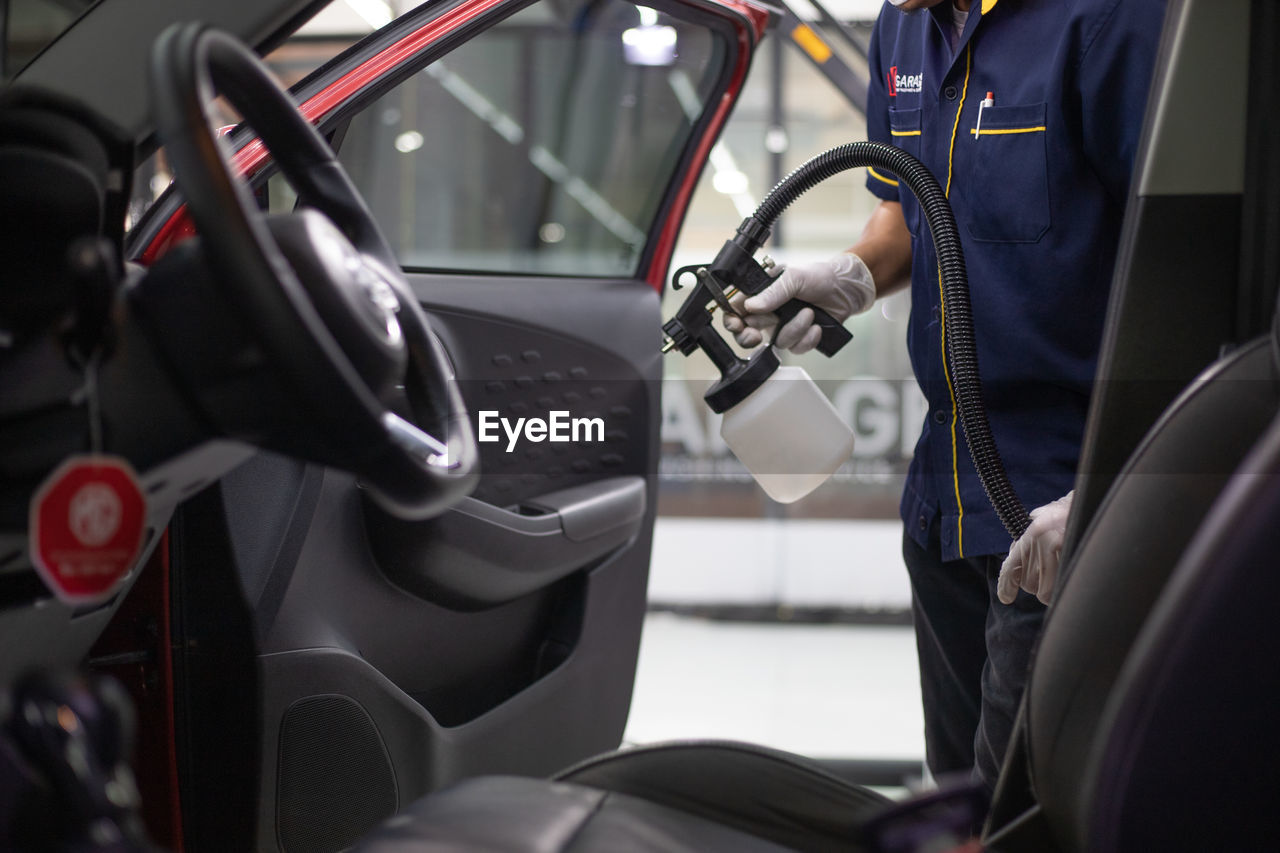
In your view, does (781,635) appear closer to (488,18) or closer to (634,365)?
(634,365)

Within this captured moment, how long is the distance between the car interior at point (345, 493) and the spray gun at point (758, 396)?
444 millimetres

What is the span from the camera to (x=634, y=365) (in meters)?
1.66

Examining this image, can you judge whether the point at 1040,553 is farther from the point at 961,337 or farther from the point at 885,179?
the point at 885,179

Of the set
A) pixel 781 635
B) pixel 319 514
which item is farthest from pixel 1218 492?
pixel 781 635

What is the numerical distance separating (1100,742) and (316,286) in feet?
1.90

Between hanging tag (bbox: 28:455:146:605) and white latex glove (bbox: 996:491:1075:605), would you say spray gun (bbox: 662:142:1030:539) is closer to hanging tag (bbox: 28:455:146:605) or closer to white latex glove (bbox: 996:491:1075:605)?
white latex glove (bbox: 996:491:1075:605)

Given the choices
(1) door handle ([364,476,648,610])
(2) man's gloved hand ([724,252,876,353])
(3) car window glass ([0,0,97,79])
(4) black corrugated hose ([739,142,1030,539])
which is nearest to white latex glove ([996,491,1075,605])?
(4) black corrugated hose ([739,142,1030,539])

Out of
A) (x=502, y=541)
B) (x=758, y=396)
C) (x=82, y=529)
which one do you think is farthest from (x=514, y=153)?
(x=82, y=529)

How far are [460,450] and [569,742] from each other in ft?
2.98

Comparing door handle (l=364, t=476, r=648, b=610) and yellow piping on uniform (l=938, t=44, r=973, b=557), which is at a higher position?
yellow piping on uniform (l=938, t=44, r=973, b=557)

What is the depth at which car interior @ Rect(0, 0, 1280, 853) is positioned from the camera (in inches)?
23.0

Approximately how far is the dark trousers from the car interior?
0.39m

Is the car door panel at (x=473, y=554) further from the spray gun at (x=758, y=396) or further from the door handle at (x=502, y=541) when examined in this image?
the spray gun at (x=758, y=396)

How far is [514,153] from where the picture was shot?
424 centimetres
